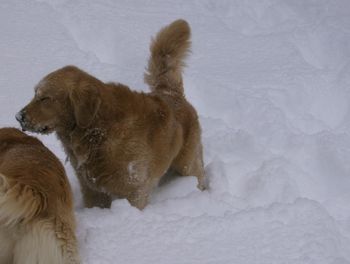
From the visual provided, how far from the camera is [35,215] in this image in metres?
2.99

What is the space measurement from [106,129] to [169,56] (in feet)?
5.47

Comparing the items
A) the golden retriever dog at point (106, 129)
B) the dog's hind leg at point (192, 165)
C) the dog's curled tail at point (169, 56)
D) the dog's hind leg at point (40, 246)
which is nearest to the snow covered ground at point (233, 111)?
the dog's hind leg at point (192, 165)

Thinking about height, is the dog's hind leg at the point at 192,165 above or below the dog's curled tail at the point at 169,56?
below

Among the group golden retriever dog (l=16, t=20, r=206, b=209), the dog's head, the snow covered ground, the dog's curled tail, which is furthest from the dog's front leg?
the dog's curled tail

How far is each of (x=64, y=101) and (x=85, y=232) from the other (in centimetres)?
108

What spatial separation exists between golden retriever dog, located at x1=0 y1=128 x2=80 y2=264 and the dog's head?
2.16 ft

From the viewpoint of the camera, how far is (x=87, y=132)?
14.1 ft

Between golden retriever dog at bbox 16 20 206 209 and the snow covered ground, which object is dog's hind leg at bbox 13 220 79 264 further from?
golden retriever dog at bbox 16 20 206 209

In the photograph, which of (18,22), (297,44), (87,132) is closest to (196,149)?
(87,132)

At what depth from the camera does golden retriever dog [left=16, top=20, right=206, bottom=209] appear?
4.18 metres

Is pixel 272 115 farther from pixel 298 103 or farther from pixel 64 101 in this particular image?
pixel 64 101

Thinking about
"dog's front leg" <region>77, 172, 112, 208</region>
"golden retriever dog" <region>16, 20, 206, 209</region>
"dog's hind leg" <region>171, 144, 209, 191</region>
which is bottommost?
"dog's hind leg" <region>171, 144, 209, 191</region>

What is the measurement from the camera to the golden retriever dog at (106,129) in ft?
13.7

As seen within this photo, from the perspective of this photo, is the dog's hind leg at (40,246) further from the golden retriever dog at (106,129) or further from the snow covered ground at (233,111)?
the golden retriever dog at (106,129)
